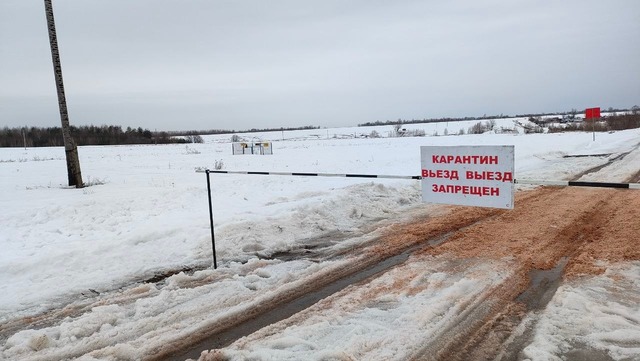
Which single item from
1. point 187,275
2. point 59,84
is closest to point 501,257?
point 187,275

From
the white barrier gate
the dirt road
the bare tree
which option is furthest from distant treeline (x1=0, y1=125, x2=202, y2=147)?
the dirt road

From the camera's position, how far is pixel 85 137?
3999 inches

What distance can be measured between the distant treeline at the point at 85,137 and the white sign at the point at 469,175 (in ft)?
285

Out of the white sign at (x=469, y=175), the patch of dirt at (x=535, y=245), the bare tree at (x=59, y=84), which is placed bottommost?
the patch of dirt at (x=535, y=245)

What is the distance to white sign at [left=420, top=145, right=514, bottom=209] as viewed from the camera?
5.62 m

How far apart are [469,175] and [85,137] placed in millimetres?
111532

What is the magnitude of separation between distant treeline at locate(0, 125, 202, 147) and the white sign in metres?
86.7

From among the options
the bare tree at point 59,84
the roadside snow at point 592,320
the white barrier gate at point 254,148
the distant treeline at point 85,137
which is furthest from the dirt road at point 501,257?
the distant treeline at point 85,137

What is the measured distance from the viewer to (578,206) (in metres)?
9.48

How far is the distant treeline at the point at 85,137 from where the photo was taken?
87938 millimetres

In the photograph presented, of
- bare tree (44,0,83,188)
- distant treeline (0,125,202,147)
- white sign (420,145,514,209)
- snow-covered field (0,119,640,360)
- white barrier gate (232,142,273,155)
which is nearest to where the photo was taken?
snow-covered field (0,119,640,360)

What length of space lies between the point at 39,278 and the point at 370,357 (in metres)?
5.11

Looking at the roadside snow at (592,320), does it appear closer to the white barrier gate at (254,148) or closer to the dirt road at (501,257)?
the dirt road at (501,257)

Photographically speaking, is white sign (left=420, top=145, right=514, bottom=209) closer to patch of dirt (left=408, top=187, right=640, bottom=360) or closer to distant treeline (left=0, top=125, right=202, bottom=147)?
patch of dirt (left=408, top=187, right=640, bottom=360)
